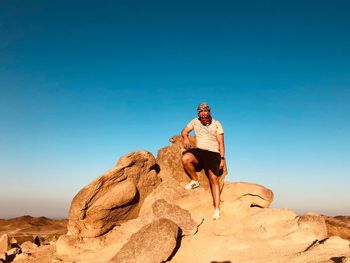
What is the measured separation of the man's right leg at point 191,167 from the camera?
1081cm

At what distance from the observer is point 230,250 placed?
8836 mm

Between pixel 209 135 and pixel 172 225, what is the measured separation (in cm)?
296

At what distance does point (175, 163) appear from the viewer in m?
12.2

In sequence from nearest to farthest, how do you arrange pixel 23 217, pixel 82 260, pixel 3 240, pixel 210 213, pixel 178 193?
pixel 82 260
pixel 210 213
pixel 178 193
pixel 3 240
pixel 23 217

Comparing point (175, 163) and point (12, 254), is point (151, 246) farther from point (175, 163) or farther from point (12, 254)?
point (12, 254)

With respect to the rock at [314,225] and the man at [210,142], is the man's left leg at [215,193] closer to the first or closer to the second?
the man at [210,142]

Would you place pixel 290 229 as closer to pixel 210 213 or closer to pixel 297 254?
pixel 297 254

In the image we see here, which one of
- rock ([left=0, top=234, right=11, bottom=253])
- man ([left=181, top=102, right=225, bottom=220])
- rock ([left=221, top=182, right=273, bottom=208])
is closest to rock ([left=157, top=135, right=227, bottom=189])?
rock ([left=221, top=182, right=273, bottom=208])

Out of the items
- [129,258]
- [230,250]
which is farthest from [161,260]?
[230,250]

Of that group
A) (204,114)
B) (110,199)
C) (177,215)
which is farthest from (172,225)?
(204,114)

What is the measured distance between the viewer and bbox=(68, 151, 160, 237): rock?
9980 mm

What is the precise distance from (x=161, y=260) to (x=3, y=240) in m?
8.26

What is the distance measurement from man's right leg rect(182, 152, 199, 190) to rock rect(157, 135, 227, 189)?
1.25ft

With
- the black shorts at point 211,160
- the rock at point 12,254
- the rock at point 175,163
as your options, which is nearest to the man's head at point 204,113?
the black shorts at point 211,160
